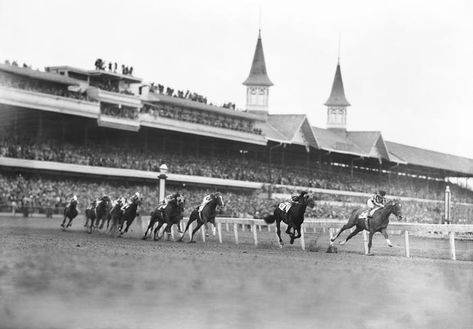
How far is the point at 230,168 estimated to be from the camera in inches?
1943

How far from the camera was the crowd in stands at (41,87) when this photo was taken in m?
38.9

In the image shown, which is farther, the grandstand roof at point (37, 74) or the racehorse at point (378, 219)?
the grandstand roof at point (37, 74)

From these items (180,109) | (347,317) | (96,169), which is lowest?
(347,317)

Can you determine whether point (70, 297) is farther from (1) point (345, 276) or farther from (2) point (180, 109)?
(2) point (180, 109)

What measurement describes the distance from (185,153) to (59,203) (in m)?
10.4

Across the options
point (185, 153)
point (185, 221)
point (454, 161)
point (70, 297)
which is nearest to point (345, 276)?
point (70, 297)

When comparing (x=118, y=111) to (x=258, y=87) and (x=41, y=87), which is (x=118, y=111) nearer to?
(x=41, y=87)

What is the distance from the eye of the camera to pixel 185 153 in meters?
48.8

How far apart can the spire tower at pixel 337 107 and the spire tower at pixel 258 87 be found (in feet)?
31.8

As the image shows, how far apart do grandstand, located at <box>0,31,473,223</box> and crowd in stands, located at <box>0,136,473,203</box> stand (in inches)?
3.0

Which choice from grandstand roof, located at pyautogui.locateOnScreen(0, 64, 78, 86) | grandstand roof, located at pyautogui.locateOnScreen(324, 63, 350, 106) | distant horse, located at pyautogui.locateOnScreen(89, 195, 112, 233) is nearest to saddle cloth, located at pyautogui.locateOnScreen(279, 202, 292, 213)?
distant horse, located at pyautogui.locateOnScreen(89, 195, 112, 233)

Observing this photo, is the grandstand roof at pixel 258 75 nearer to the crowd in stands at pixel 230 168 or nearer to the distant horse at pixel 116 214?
the crowd in stands at pixel 230 168

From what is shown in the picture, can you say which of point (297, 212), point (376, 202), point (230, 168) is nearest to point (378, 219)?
point (376, 202)

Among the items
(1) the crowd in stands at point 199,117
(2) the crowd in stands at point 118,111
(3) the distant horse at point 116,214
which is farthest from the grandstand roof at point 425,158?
(3) the distant horse at point 116,214
